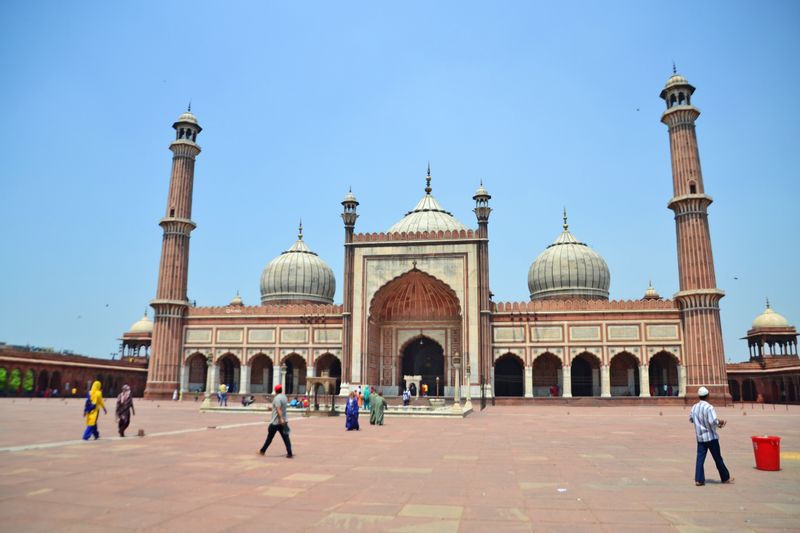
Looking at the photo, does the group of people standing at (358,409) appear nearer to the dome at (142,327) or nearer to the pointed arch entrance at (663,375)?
the pointed arch entrance at (663,375)

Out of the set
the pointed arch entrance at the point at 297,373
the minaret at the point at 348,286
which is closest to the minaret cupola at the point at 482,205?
the minaret at the point at 348,286

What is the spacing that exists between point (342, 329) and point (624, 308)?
15.7 metres

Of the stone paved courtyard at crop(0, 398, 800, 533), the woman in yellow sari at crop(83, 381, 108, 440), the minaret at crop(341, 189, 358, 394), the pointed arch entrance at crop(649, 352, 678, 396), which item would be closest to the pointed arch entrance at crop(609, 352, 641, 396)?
the pointed arch entrance at crop(649, 352, 678, 396)

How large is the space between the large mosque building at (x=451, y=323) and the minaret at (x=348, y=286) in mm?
67

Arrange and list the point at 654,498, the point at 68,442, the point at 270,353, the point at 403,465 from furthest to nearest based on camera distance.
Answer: the point at 270,353 < the point at 68,442 < the point at 403,465 < the point at 654,498

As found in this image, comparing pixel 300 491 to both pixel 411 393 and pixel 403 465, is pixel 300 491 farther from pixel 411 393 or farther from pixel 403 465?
pixel 411 393

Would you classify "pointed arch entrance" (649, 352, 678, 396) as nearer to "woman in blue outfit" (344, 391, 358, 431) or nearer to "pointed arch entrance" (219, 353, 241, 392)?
"woman in blue outfit" (344, 391, 358, 431)

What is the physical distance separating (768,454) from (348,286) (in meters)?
27.5

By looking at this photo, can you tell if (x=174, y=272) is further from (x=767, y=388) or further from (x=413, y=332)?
(x=767, y=388)

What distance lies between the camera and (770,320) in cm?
4312

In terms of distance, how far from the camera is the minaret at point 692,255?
103 feet

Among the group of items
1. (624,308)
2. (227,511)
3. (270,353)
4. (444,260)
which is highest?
(444,260)

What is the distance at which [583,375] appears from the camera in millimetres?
35938

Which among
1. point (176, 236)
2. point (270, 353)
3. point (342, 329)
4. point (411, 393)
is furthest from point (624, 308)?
point (176, 236)
